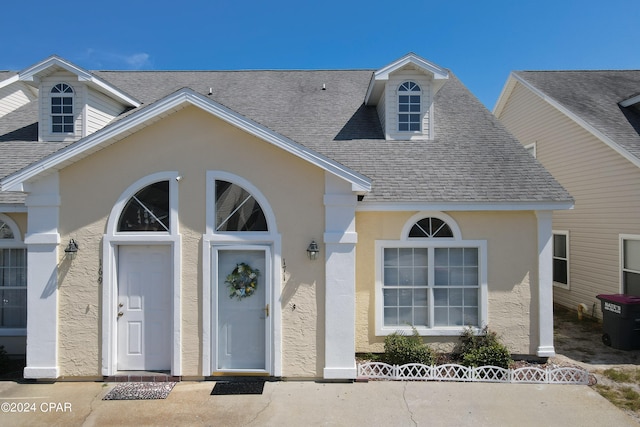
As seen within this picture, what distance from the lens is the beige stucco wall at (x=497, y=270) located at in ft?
24.0

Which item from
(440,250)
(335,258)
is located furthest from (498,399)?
(335,258)

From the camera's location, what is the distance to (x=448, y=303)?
24.3 ft

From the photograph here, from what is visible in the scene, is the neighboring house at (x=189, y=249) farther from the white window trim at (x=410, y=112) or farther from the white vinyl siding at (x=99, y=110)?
the white vinyl siding at (x=99, y=110)

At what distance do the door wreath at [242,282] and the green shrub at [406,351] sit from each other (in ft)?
9.17

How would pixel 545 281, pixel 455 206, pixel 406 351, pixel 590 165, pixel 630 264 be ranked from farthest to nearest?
pixel 590 165 → pixel 630 264 → pixel 545 281 → pixel 455 206 → pixel 406 351

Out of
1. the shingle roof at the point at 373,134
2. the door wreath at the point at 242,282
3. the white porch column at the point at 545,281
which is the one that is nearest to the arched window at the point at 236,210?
the door wreath at the point at 242,282

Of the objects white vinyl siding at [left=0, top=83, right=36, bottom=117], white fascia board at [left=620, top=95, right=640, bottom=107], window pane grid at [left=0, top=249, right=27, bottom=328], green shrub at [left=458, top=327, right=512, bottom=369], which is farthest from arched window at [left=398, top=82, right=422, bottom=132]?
white vinyl siding at [left=0, top=83, right=36, bottom=117]

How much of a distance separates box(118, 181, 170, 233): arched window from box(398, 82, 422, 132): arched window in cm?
560

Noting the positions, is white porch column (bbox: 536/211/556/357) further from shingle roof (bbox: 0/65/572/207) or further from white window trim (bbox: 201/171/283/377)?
white window trim (bbox: 201/171/283/377)

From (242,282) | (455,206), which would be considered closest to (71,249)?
(242,282)

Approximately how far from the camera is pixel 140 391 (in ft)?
19.9

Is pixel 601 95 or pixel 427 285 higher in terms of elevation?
pixel 601 95

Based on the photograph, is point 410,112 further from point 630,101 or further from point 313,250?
point 630,101

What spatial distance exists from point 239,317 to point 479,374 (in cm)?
437
